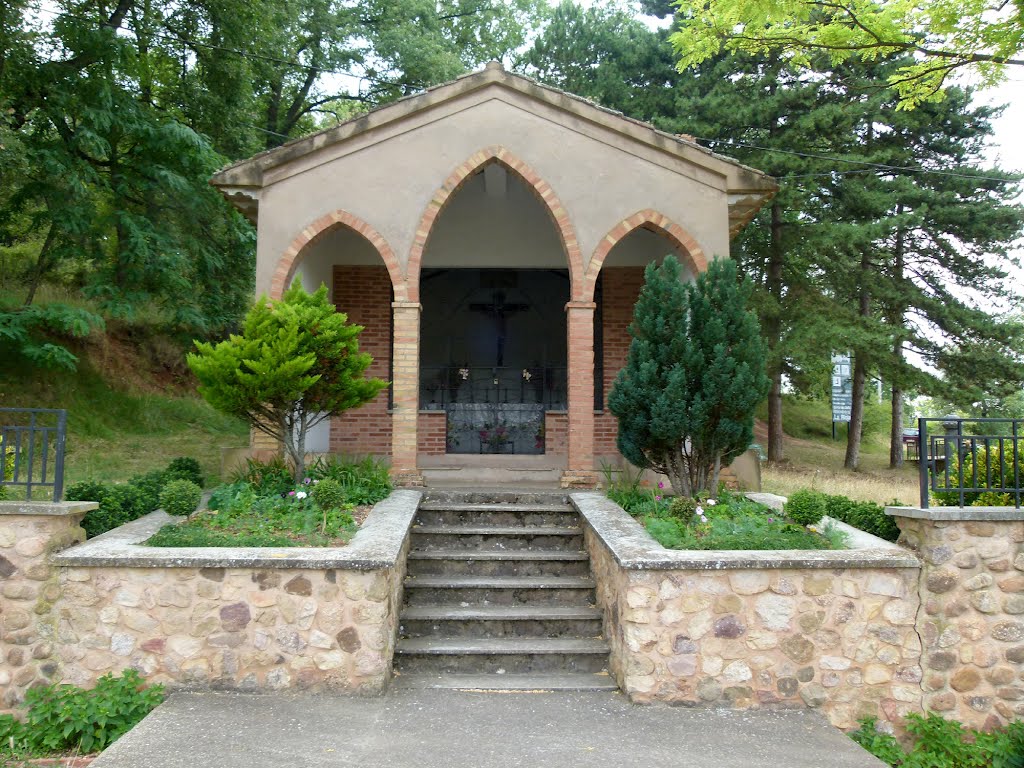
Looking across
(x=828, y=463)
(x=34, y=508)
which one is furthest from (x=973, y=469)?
(x=828, y=463)

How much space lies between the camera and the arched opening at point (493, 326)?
33.6 ft

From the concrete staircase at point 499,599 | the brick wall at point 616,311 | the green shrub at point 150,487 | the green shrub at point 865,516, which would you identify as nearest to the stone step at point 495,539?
the concrete staircase at point 499,599

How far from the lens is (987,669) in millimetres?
5055

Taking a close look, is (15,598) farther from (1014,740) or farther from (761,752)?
(1014,740)

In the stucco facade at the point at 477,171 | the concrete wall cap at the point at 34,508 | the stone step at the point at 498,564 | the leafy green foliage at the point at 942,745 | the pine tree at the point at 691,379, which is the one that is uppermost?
the stucco facade at the point at 477,171

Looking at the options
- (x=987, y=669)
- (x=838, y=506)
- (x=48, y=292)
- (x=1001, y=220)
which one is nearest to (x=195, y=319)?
(x=48, y=292)

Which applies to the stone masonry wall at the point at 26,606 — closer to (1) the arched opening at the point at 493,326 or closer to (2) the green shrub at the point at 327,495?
(2) the green shrub at the point at 327,495

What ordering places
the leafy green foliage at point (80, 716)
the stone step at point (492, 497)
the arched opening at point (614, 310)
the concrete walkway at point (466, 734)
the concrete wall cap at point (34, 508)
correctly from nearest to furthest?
the concrete walkway at point (466, 734) → the leafy green foliage at point (80, 716) → the concrete wall cap at point (34, 508) → the stone step at point (492, 497) → the arched opening at point (614, 310)

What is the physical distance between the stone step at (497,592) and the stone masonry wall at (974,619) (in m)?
2.39

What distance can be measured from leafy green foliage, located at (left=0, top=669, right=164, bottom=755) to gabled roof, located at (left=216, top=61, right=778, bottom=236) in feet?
17.5

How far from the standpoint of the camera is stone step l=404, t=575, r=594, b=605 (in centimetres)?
584

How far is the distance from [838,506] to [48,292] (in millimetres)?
13965

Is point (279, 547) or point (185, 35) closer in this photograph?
point (279, 547)

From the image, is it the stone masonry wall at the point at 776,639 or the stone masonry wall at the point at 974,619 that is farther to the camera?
the stone masonry wall at the point at 974,619
